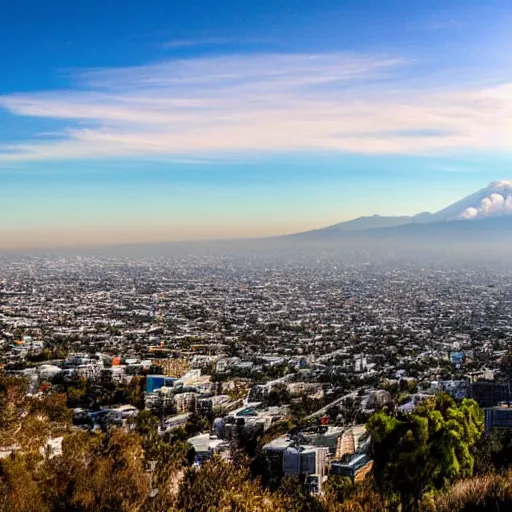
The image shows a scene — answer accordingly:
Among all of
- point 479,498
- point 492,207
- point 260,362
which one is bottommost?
point 260,362

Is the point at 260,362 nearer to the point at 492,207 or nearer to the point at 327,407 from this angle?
the point at 327,407

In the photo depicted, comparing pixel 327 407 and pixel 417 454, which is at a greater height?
pixel 417 454

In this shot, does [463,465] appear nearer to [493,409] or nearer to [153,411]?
[493,409]

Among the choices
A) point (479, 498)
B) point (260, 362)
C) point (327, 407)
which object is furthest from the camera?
point (260, 362)

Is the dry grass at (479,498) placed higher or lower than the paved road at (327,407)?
higher

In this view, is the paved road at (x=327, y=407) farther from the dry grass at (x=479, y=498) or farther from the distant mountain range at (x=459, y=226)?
the distant mountain range at (x=459, y=226)

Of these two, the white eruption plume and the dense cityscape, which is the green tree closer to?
the dense cityscape

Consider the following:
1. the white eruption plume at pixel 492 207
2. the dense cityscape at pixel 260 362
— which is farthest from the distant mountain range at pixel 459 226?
the dense cityscape at pixel 260 362

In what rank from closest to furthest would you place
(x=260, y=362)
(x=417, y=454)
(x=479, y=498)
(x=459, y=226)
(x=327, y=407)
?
1. (x=479, y=498)
2. (x=417, y=454)
3. (x=327, y=407)
4. (x=260, y=362)
5. (x=459, y=226)

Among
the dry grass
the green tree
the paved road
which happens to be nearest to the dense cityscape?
the paved road

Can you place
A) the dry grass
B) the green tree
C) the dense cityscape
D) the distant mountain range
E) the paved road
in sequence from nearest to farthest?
1. the dry grass
2. the green tree
3. the dense cityscape
4. the paved road
5. the distant mountain range

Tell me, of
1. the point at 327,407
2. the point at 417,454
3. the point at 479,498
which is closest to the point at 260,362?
the point at 327,407
